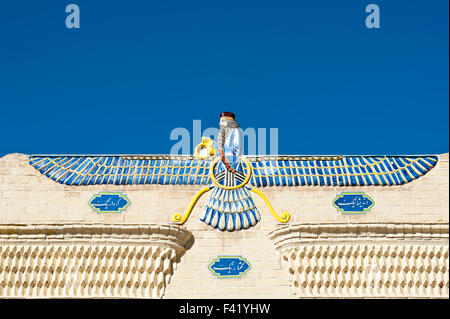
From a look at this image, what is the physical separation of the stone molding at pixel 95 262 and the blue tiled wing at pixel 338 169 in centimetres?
213

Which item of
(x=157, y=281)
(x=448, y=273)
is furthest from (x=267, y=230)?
(x=448, y=273)

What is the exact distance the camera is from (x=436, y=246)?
1744 cm

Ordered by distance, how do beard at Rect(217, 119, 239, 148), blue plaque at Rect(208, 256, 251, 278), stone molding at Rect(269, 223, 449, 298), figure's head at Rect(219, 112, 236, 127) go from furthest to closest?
figure's head at Rect(219, 112, 236, 127) < beard at Rect(217, 119, 239, 148) < blue plaque at Rect(208, 256, 251, 278) < stone molding at Rect(269, 223, 449, 298)

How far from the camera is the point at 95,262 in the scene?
1745 centimetres

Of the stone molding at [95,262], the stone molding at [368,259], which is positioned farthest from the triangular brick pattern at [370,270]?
the stone molding at [95,262]

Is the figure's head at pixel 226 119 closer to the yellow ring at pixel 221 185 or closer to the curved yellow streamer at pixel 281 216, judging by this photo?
the yellow ring at pixel 221 185

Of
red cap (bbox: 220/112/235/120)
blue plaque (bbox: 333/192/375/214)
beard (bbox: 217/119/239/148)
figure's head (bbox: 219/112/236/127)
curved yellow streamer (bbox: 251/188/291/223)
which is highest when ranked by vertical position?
red cap (bbox: 220/112/235/120)

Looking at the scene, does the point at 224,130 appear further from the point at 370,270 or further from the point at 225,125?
the point at 370,270

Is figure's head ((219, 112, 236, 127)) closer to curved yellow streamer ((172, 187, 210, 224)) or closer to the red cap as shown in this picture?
the red cap

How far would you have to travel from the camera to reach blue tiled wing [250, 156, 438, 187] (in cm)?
1834

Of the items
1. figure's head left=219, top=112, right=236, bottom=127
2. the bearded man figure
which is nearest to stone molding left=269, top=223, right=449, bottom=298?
the bearded man figure

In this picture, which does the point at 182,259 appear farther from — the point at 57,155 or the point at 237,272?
the point at 57,155

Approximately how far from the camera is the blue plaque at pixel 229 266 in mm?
17625

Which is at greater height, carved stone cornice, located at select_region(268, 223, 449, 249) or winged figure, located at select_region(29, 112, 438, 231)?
winged figure, located at select_region(29, 112, 438, 231)
